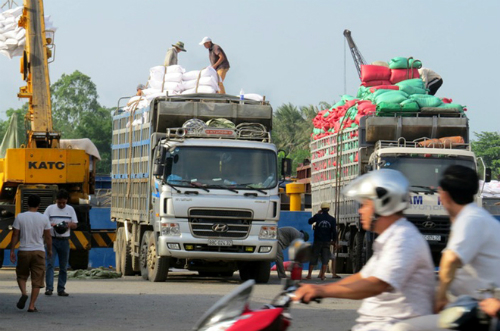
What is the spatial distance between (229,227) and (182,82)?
16.5 ft

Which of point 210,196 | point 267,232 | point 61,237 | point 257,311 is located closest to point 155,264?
point 210,196

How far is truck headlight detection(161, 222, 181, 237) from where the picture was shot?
67.4 ft

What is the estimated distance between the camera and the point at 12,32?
27.4 m

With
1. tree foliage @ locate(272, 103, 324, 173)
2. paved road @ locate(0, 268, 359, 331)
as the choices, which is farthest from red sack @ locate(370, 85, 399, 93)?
tree foliage @ locate(272, 103, 324, 173)

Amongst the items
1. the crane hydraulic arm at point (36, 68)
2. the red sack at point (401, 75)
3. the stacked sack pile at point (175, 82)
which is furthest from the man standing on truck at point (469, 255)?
the red sack at point (401, 75)

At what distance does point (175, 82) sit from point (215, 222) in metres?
4.96

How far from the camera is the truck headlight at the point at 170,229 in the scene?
808 inches

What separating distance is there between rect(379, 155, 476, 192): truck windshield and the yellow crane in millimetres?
6916

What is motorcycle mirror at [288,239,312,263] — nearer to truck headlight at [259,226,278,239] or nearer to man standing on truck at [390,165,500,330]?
man standing on truck at [390,165,500,330]

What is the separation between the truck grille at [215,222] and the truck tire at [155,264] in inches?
42.9

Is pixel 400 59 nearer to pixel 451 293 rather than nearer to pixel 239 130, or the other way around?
pixel 239 130

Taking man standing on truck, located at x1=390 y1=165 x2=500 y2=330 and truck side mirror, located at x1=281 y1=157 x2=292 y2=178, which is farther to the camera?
truck side mirror, located at x1=281 y1=157 x2=292 y2=178

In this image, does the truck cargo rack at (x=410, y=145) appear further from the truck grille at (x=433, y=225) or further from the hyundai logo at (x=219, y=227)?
the hyundai logo at (x=219, y=227)

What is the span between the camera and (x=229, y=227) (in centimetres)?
2069
